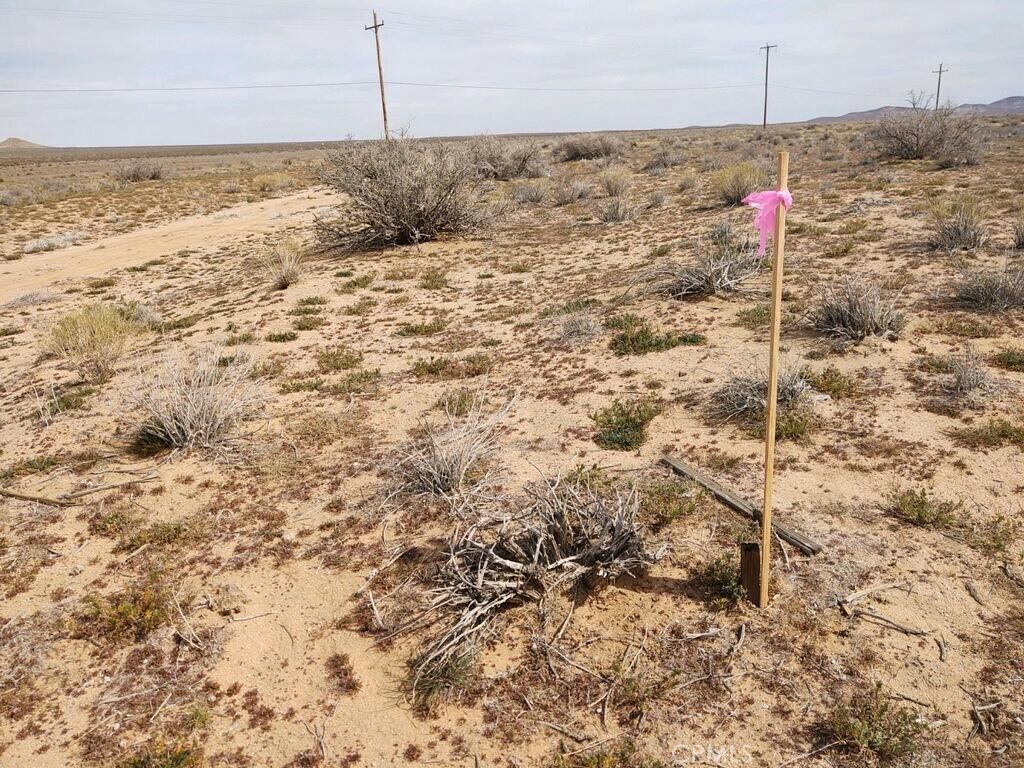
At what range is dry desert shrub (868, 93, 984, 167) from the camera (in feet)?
61.0

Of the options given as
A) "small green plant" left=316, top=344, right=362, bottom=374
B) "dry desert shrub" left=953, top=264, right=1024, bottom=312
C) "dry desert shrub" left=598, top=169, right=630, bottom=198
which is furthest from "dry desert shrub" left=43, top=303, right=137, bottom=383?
"dry desert shrub" left=598, top=169, right=630, bottom=198

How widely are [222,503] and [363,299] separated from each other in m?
5.81

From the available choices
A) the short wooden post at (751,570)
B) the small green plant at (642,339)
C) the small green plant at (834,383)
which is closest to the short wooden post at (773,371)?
the short wooden post at (751,570)

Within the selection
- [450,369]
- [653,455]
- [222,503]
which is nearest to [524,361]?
[450,369]

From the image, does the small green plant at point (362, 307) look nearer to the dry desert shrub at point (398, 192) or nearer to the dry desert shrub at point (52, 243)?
the dry desert shrub at point (398, 192)

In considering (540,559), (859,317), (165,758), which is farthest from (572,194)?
(165,758)

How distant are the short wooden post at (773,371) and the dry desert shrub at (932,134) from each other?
62.7ft

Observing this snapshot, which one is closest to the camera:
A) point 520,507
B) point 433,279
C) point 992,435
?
point 520,507

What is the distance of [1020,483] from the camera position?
161 inches

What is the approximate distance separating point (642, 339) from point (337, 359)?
3.62m

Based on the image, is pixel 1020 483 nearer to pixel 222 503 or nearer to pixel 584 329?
pixel 584 329

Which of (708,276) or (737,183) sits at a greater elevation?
(737,183)

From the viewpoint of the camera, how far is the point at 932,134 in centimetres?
1925

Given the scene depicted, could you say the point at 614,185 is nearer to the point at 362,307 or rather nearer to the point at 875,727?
the point at 362,307
